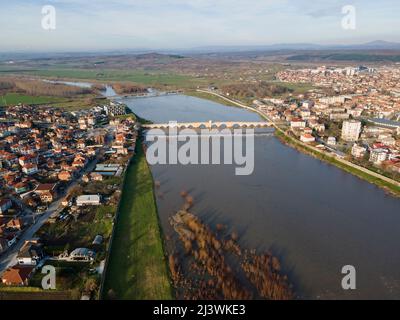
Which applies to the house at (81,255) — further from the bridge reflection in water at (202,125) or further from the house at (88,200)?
the bridge reflection in water at (202,125)

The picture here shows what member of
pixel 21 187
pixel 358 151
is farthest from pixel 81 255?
pixel 358 151

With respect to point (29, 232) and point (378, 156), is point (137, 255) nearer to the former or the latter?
point (29, 232)

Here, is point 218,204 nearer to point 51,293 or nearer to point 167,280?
point 167,280

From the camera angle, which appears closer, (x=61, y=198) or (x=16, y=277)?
(x=16, y=277)

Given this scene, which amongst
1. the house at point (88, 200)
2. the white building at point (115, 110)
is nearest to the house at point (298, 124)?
the white building at point (115, 110)

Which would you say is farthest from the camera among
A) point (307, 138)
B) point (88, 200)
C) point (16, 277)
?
point (307, 138)

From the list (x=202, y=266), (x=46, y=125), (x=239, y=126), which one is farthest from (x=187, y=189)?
(x=46, y=125)

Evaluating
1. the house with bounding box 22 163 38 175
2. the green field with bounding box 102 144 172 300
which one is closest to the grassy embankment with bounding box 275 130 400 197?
the green field with bounding box 102 144 172 300
